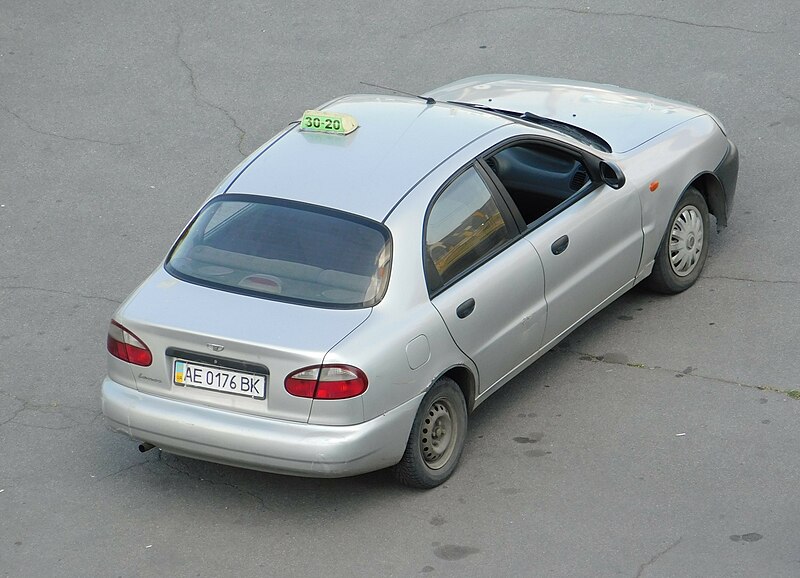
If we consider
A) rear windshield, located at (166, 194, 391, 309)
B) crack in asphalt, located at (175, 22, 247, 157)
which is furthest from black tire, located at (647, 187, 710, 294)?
crack in asphalt, located at (175, 22, 247, 157)

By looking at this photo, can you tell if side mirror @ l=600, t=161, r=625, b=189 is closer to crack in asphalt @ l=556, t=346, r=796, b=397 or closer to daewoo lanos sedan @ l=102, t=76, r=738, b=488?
daewoo lanos sedan @ l=102, t=76, r=738, b=488

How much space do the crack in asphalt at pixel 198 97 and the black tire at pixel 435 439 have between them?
4.48 metres

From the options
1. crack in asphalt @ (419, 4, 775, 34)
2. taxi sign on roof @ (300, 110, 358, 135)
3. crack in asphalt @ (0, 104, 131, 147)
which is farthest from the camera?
crack in asphalt @ (419, 4, 775, 34)

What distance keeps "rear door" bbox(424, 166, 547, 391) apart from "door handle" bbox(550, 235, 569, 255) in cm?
17

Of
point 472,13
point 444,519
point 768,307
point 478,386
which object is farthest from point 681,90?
point 444,519

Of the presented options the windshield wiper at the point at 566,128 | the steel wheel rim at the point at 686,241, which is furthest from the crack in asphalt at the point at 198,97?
the steel wheel rim at the point at 686,241

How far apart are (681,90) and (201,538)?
6.58 meters

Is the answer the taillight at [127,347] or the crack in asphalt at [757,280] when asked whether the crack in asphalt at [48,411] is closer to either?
the taillight at [127,347]

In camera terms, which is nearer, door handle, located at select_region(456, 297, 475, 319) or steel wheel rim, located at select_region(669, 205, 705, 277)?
door handle, located at select_region(456, 297, 475, 319)

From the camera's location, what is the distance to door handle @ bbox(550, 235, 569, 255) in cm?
683

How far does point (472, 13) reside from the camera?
1238 centimetres

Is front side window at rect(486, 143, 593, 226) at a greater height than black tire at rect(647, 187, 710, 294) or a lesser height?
greater

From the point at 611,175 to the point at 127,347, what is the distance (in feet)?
9.93

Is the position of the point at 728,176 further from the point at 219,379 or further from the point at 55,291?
the point at 55,291
